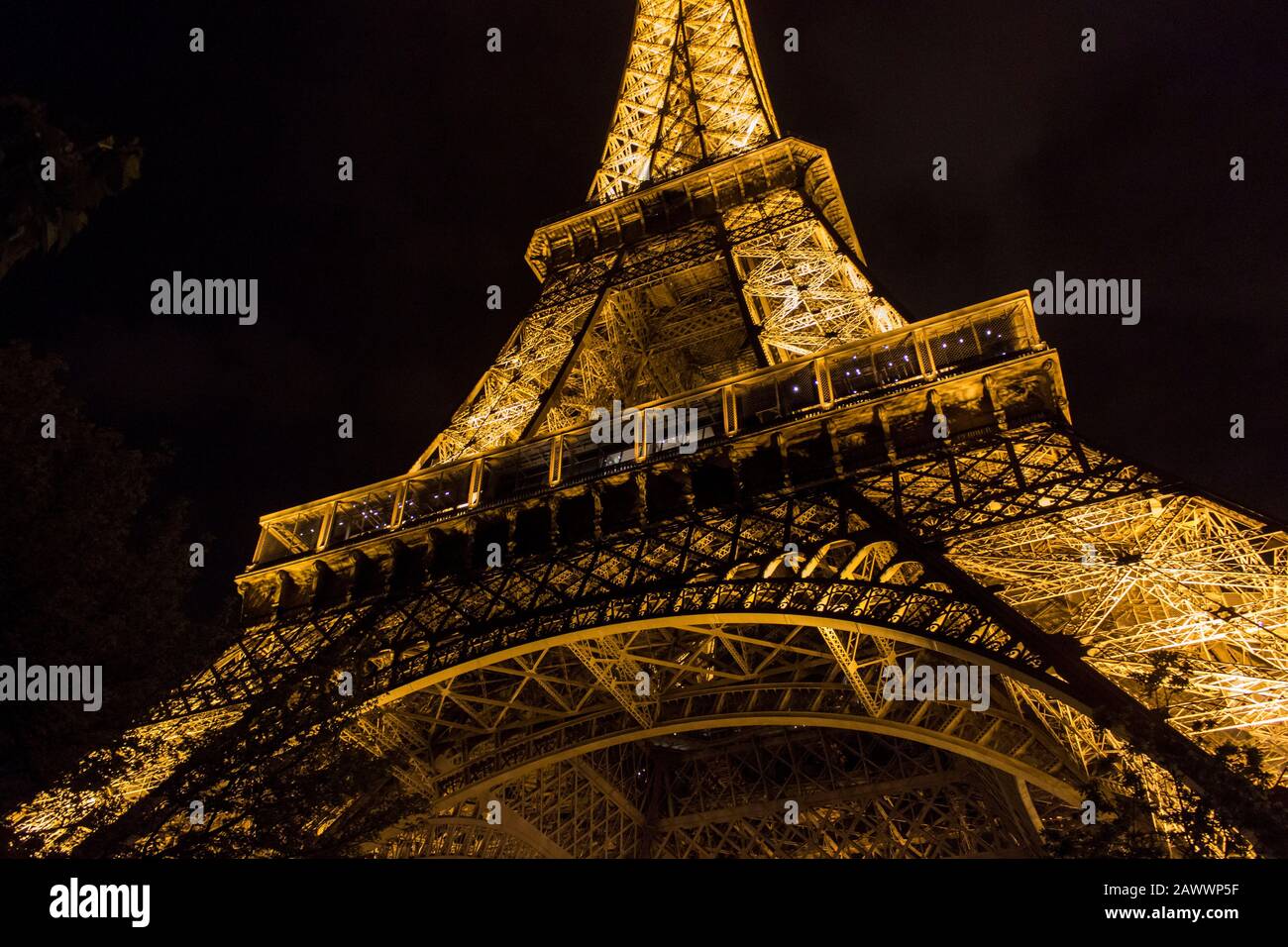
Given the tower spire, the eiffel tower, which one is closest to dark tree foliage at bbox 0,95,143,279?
the eiffel tower

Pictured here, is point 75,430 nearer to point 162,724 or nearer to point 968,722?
point 162,724

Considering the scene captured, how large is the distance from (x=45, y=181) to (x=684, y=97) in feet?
110

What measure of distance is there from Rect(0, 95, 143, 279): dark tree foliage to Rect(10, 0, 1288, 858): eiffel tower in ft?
19.7

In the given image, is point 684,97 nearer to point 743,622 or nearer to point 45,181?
point 743,622

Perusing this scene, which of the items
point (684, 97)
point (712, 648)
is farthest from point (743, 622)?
point (684, 97)

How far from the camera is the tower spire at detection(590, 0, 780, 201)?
3262cm

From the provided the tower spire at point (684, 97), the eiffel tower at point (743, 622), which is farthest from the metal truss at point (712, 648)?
the tower spire at point (684, 97)

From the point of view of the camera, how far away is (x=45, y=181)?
5.86 meters

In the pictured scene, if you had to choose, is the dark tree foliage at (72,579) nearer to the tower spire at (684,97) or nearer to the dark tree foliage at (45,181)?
the dark tree foliage at (45,181)

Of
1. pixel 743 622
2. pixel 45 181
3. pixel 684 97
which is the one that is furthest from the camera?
pixel 684 97

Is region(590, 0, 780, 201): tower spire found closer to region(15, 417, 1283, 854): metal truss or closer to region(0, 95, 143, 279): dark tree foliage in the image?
region(15, 417, 1283, 854): metal truss

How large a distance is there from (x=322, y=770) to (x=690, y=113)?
3085cm
